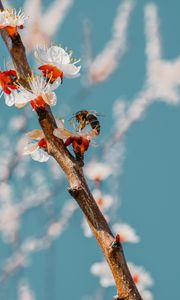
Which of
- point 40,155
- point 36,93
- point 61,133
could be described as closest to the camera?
point 61,133

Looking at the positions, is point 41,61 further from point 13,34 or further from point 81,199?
point 81,199

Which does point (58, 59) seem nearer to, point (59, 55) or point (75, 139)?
point (59, 55)

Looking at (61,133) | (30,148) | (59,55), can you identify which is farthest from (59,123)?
(59,55)

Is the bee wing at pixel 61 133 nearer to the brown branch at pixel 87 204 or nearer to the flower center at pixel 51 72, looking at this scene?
the brown branch at pixel 87 204

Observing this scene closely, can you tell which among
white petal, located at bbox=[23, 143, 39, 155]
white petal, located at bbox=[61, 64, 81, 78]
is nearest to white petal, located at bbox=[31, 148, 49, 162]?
white petal, located at bbox=[23, 143, 39, 155]

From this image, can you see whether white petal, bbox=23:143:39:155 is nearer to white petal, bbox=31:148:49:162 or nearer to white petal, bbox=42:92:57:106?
white petal, bbox=31:148:49:162

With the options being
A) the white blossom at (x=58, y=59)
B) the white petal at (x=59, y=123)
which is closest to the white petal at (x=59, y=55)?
the white blossom at (x=58, y=59)
